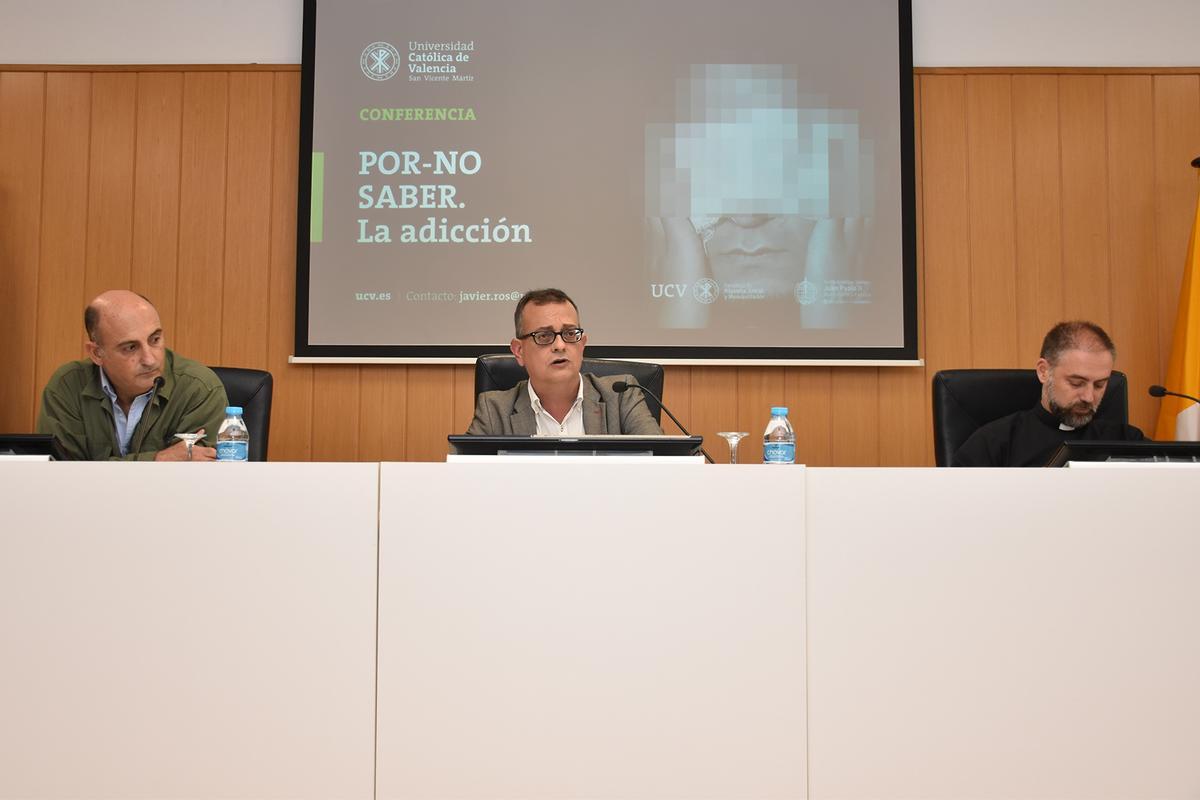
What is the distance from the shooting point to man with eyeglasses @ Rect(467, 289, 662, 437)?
7.86ft

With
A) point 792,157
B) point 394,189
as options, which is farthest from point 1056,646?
point 394,189

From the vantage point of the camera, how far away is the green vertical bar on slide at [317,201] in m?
3.43

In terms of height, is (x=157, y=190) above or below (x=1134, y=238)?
above

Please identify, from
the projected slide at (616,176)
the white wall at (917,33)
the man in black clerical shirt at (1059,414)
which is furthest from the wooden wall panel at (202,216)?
the man in black clerical shirt at (1059,414)

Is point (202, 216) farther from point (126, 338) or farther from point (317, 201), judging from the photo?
point (126, 338)

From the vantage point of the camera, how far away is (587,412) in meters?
2.50

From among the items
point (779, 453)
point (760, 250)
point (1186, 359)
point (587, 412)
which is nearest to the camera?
point (779, 453)

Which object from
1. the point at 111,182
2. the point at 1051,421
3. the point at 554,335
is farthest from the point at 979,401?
the point at 111,182

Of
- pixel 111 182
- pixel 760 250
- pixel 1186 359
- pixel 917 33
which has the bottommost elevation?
pixel 1186 359

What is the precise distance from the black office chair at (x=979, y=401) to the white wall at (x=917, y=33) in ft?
4.57

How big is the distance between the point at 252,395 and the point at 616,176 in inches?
57.0

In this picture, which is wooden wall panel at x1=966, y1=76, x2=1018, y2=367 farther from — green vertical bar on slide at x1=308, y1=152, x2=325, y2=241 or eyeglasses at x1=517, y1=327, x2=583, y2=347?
green vertical bar on slide at x1=308, y1=152, x2=325, y2=241

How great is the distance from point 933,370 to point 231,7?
8.85 ft

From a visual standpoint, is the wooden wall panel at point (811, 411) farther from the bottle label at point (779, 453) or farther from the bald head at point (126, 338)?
the bald head at point (126, 338)
